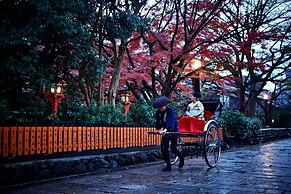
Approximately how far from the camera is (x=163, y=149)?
25.3 feet

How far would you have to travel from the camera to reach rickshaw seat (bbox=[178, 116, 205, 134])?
27.0ft

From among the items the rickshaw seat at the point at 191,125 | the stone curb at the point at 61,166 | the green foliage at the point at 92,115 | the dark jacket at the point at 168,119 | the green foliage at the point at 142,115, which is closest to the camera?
the stone curb at the point at 61,166

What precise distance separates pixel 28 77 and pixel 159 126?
475 centimetres

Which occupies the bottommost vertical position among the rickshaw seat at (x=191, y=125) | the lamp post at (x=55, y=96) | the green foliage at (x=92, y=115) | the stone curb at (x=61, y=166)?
the stone curb at (x=61, y=166)

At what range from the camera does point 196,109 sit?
28.7 feet

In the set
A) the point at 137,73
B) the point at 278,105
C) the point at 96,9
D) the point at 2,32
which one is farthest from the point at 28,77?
the point at 278,105

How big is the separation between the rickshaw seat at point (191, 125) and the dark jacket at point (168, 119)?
1.78ft

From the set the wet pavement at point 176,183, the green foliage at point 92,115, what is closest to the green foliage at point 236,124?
the green foliage at point 92,115

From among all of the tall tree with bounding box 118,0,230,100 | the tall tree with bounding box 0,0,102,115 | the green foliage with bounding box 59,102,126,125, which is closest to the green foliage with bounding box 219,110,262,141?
the tall tree with bounding box 118,0,230,100

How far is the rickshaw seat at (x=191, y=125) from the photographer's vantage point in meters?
8.23

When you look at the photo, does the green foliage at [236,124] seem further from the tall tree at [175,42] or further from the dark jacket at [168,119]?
the dark jacket at [168,119]

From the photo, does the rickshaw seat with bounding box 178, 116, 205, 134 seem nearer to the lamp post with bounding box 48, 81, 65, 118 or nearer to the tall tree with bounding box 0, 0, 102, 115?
the tall tree with bounding box 0, 0, 102, 115

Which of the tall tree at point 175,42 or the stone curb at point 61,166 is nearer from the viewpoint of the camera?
the stone curb at point 61,166

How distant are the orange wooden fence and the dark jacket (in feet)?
5.96
